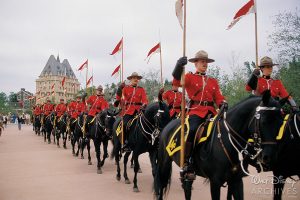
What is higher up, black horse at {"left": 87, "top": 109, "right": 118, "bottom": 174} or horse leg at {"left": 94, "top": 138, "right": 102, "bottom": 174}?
black horse at {"left": 87, "top": 109, "right": 118, "bottom": 174}

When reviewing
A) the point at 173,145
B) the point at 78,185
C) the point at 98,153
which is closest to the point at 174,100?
the point at 98,153

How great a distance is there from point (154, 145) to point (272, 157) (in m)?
5.21

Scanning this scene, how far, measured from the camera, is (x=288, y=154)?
5707 millimetres

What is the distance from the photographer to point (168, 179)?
21.1ft

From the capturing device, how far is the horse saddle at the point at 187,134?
201 inches

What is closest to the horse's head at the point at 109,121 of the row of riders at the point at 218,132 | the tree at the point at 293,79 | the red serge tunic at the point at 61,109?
the row of riders at the point at 218,132

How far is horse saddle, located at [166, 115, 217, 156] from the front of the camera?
5.10 m

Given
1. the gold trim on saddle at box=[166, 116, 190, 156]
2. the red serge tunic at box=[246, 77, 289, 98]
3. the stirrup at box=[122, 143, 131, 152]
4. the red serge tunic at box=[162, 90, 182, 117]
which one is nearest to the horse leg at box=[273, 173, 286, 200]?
the red serge tunic at box=[246, 77, 289, 98]

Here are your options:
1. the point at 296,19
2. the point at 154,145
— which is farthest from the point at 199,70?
the point at 296,19

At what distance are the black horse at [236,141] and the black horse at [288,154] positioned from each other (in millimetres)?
1192

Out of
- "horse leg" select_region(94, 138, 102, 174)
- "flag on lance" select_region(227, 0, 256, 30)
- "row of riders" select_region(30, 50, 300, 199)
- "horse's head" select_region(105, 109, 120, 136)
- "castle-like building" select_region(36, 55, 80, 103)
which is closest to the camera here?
"row of riders" select_region(30, 50, 300, 199)

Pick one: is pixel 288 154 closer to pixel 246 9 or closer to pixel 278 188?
pixel 278 188

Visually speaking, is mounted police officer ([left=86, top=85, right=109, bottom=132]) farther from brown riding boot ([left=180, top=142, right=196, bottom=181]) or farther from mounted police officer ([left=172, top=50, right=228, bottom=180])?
brown riding boot ([left=180, top=142, right=196, bottom=181])

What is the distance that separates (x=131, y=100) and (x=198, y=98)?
4176 mm
